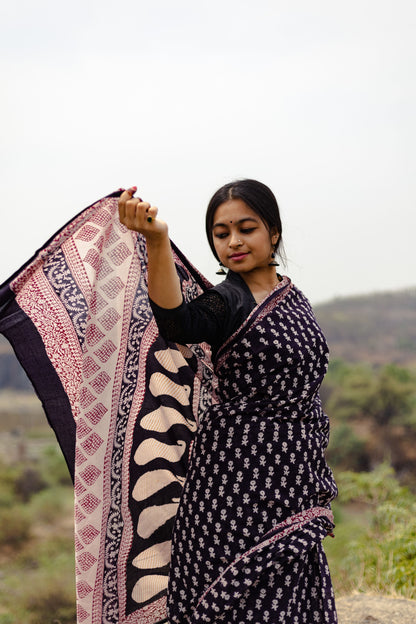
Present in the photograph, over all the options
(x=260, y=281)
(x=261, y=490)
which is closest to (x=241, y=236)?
(x=260, y=281)

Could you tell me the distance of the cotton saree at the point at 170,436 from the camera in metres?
1.63

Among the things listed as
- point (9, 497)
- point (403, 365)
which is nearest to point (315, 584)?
point (9, 497)

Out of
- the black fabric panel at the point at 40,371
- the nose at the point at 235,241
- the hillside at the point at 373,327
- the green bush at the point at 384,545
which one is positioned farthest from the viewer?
the hillside at the point at 373,327

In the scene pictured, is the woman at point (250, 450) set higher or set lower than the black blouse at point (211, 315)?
lower

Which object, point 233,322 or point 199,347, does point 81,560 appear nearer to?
point 199,347

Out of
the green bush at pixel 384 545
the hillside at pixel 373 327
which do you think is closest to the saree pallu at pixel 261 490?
the green bush at pixel 384 545

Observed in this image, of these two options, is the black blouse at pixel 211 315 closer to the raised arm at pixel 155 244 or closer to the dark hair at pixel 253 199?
the raised arm at pixel 155 244

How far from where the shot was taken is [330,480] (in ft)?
5.98

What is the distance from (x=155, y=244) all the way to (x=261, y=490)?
708 millimetres

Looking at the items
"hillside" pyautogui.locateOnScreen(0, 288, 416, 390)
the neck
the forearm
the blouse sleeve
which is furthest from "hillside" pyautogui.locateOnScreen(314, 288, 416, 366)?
the forearm

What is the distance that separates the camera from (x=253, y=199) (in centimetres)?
177

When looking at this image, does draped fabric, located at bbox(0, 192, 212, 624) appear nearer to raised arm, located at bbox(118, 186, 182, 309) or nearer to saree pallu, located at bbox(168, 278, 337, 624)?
saree pallu, located at bbox(168, 278, 337, 624)

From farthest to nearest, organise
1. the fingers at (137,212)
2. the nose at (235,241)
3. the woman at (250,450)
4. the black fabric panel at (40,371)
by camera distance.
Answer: the black fabric panel at (40,371) < the nose at (235,241) < the woman at (250,450) < the fingers at (137,212)

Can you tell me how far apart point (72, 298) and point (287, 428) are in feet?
2.61
